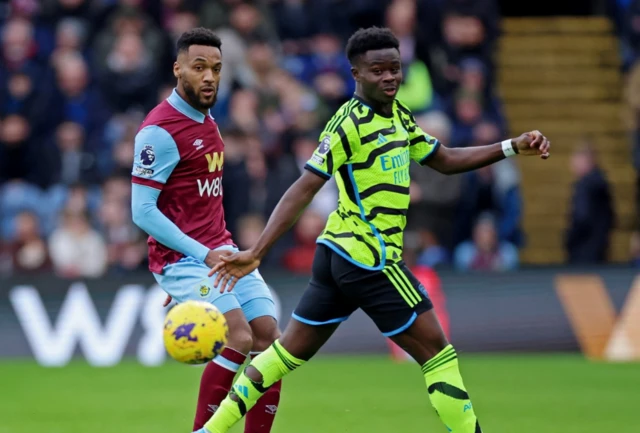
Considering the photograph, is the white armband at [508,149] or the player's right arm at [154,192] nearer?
the player's right arm at [154,192]

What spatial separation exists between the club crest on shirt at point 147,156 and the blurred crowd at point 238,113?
7.79 metres

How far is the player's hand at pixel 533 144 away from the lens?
7.94 metres

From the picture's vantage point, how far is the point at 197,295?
800 centimetres

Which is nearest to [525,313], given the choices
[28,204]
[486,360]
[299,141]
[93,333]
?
[486,360]

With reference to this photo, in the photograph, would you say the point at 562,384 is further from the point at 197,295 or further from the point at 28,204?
the point at 28,204

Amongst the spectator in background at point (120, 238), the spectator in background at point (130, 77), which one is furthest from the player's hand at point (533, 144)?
the spectator in background at point (130, 77)

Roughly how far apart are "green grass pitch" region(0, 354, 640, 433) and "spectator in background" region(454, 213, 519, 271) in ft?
4.75

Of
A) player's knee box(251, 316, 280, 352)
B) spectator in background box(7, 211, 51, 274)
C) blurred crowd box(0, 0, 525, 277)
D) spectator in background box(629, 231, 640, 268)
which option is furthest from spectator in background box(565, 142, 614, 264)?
player's knee box(251, 316, 280, 352)

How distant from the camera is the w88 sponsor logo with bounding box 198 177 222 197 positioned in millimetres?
8133

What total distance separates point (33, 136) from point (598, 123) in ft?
30.4

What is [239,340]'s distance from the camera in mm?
7938

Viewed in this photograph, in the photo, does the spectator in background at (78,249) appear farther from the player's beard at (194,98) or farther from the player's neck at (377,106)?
the player's neck at (377,106)

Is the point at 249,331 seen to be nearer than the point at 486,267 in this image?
Yes

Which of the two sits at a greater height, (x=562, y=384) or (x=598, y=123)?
(x=598, y=123)
